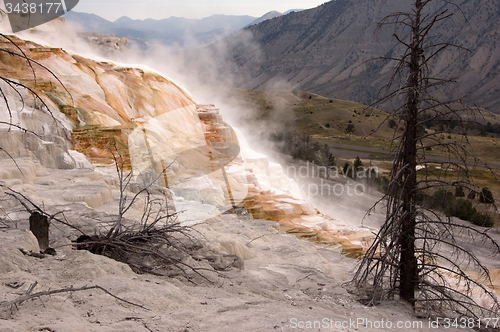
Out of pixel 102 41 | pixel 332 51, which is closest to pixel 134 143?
pixel 102 41

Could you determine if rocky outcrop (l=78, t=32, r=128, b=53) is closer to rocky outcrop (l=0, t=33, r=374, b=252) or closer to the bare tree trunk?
rocky outcrop (l=0, t=33, r=374, b=252)

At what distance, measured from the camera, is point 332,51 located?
403 feet

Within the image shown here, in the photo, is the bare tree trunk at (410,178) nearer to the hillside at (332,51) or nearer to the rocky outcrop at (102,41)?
the rocky outcrop at (102,41)

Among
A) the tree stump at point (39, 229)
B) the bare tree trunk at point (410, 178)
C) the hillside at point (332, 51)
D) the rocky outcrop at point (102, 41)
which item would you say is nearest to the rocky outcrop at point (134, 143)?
the tree stump at point (39, 229)

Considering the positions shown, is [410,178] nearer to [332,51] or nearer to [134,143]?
[134,143]

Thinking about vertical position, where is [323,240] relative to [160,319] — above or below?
below

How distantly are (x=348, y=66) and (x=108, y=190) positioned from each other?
11318cm

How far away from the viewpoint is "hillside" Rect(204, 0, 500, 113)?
82.4 metres

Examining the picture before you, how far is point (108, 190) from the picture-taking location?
263 inches

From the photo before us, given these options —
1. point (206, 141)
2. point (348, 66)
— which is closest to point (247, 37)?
point (348, 66)

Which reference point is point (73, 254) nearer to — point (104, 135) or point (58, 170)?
point (58, 170)

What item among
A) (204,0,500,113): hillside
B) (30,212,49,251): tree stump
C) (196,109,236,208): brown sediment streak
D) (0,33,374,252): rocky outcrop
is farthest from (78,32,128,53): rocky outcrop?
(204,0,500,113): hillside

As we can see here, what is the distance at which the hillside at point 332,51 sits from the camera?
82.4 m

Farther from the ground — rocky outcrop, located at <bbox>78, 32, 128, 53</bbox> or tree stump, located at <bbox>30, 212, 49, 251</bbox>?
rocky outcrop, located at <bbox>78, 32, 128, 53</bbox>
